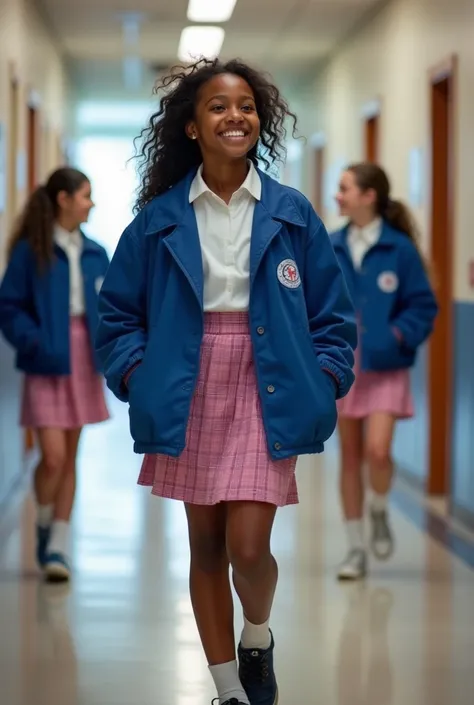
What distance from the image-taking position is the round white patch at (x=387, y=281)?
545cm

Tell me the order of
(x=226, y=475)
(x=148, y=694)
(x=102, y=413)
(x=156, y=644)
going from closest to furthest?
(x=226, y=475), (x=148, y=694), (x=156, y=644), (x=102, y=413)

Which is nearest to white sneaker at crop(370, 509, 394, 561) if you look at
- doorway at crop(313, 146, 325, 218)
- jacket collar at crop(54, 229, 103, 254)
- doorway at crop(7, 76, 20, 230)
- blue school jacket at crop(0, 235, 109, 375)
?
blue school jacket at crop(0, 235, 109, 375)

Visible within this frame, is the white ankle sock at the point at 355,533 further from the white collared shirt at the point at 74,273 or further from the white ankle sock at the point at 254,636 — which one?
the white ankle sock at the point at 254,636

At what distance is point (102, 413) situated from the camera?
5438 millimetres

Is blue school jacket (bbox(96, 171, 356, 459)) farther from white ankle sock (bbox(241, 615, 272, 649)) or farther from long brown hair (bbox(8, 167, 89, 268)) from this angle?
long brown hair (bbox(8, 167, 89, 268))

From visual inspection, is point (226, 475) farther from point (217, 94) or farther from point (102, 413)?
point (102, 413)

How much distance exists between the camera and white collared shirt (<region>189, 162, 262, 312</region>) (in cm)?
315

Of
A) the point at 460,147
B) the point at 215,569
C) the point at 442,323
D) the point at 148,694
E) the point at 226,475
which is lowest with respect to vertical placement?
the point at 148,694

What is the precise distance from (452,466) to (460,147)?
5.47 ft

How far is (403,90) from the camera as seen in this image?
9086 mm

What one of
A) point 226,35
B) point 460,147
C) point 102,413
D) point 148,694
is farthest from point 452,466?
point 226,35

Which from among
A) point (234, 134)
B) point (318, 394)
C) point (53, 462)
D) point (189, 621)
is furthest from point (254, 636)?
point (53, 462)

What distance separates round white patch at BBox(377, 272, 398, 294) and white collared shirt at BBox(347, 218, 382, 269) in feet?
0.36

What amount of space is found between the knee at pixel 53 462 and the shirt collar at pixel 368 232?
1.45 meters
